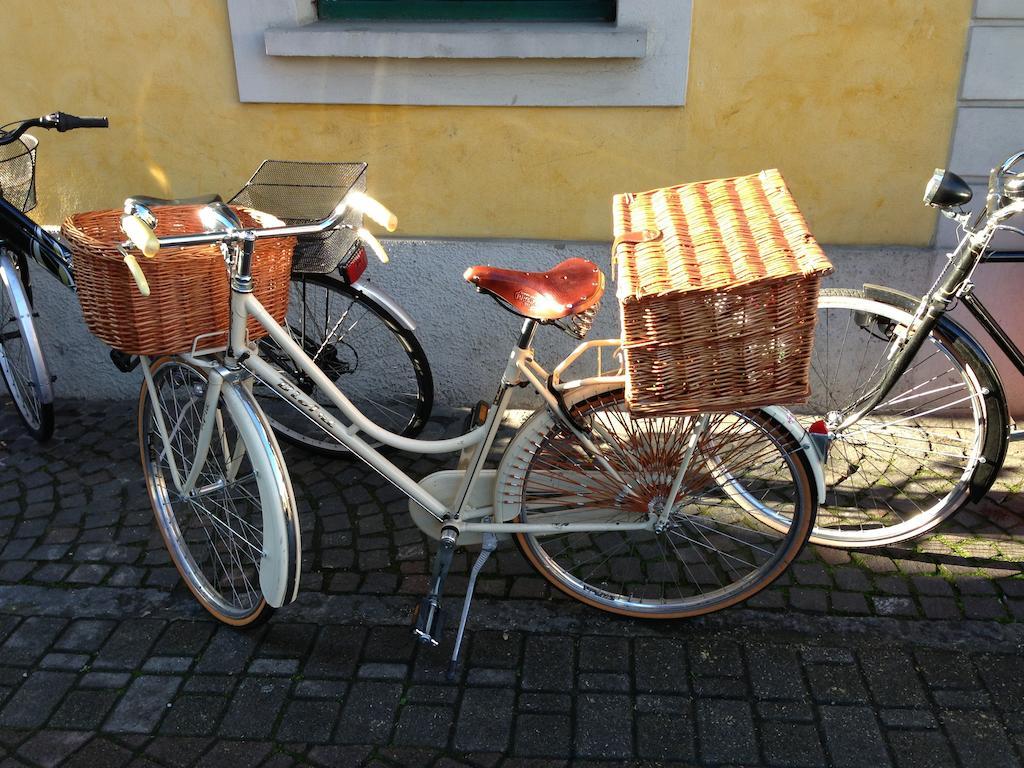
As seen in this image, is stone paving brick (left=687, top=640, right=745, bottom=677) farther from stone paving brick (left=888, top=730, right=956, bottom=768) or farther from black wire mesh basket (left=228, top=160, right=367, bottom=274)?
black wire mesh basket (left=228, top=160, right=367, bottom=274)

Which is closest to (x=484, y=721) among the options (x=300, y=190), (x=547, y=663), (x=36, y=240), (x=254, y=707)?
(x=547, y=663)

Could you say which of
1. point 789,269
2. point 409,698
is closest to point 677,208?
point 789,269

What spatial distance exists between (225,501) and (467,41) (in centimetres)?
215

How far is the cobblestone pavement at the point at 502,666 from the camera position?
2.78 metres

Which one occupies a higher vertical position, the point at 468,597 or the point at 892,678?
the point at 468,597

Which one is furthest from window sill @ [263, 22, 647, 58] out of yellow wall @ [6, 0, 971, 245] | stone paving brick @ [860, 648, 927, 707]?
stone paving brick @ [860, 648, 927, 707]

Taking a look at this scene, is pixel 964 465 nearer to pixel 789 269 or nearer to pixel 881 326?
pixel 881 326

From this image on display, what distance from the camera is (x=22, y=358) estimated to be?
446 cm

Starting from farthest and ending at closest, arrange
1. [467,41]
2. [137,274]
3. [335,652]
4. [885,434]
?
[467,41] → [885,434] → [335,652] → [137,274]

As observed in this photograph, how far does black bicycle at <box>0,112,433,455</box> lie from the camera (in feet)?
11.8

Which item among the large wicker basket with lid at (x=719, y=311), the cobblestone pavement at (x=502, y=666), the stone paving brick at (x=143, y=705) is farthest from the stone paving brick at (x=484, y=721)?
the large wicker basket with lid at (x=719, y=311)

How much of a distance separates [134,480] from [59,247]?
1.03 metres

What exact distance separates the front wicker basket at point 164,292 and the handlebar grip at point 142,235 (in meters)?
0.19

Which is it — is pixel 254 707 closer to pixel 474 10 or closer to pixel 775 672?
pixel 775 672
